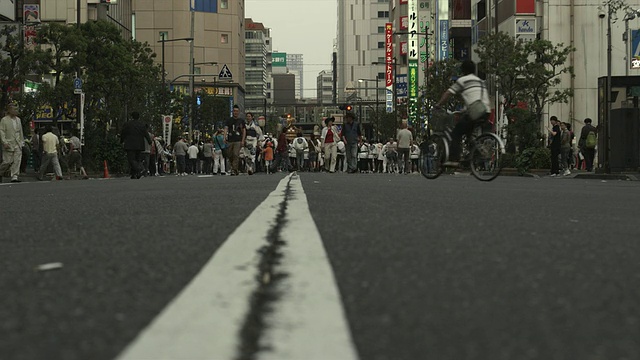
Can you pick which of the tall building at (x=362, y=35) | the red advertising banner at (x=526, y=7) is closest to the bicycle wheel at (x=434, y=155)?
the red advertising banner at (x=526, y=7)

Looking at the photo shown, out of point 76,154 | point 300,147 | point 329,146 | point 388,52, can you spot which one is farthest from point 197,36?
point 329,146

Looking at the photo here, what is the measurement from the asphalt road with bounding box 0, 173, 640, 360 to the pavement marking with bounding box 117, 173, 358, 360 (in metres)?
0.06

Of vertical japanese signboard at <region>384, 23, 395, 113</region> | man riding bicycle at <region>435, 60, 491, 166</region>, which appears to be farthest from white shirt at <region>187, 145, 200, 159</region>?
vertical japanese signboard at <region>384, 23, 395, 113</region>

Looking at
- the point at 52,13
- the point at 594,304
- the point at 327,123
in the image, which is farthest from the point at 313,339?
the point at 52,13

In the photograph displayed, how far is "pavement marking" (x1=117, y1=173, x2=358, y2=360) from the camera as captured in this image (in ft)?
5.67

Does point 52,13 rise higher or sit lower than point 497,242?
higher

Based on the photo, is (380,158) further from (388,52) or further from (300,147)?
(388,52)

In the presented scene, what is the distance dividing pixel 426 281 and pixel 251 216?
98.9 inches

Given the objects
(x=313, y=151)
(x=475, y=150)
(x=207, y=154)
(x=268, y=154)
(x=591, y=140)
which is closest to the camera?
(x=475, y=150)

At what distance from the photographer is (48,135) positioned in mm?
24328

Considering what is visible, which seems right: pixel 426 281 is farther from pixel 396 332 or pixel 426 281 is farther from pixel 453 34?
pixel 453 34

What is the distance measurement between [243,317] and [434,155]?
11.8 metres

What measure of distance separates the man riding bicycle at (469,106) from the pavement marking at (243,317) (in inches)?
369

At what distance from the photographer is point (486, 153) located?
1282 centimetres
